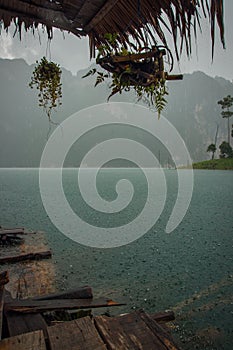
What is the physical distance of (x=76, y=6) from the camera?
10.4 ft

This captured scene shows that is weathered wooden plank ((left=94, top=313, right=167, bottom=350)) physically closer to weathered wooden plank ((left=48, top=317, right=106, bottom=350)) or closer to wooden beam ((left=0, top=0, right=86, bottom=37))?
weathered wooden plank ((left=48, top=317, right=106, bottom=350))

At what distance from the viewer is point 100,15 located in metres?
3.26

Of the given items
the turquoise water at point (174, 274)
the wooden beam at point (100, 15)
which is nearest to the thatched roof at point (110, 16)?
the wooden beam at point (100, 15)

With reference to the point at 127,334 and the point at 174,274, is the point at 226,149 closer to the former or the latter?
the point at 174,274

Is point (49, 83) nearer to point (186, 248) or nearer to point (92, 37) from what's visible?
point (92, 37)

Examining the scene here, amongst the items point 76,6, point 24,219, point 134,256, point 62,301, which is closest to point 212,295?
point 134,256

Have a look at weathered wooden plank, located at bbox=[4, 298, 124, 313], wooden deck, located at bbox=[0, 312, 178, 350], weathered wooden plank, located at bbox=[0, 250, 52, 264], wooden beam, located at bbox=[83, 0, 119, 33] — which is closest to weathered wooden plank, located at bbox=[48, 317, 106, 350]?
wooden deck, located at bbox=[0, 312, 178, 350]

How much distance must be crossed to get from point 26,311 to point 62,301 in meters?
0.78

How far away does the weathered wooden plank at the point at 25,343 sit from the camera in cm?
282

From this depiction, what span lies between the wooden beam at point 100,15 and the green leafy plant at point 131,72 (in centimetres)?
30

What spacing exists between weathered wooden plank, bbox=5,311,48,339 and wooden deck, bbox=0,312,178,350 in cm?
50

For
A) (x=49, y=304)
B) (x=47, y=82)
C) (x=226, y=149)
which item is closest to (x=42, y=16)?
(x=47, y=82)

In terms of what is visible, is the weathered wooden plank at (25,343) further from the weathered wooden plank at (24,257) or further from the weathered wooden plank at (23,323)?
the weathered wooden plank at (24,257)

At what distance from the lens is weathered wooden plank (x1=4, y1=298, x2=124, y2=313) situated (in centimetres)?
402
